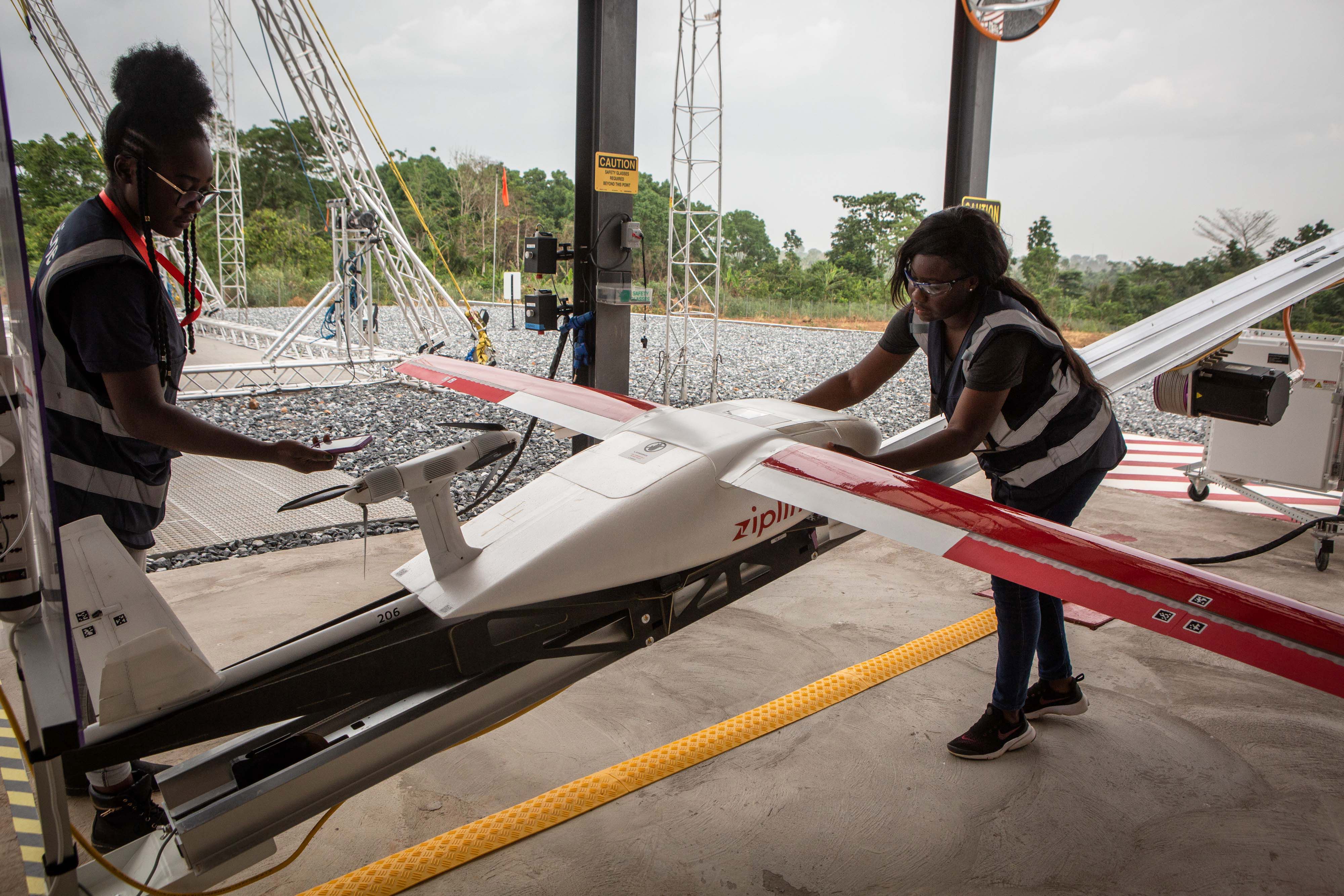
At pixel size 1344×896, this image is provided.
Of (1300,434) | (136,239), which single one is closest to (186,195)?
(136,239)

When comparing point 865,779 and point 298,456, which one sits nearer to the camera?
point 298,456

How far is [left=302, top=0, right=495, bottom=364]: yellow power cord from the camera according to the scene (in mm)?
8438

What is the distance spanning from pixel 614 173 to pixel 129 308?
388 centimetres

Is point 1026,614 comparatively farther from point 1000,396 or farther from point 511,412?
point 511,412

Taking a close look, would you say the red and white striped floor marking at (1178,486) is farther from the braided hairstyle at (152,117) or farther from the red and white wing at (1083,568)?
the braided hairstyle at (152,117)

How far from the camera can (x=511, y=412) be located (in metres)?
9.43

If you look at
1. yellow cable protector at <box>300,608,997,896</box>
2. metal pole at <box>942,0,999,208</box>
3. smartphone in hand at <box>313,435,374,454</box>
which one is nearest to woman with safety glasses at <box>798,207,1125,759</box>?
yellow cable protector at <box>300,608,997,896</box>

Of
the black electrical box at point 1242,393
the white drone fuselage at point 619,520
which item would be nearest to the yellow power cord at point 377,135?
the black electrical box at point 1242,393

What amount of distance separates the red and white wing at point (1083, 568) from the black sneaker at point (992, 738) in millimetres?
1248

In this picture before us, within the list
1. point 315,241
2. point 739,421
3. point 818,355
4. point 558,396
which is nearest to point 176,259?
point 315,241

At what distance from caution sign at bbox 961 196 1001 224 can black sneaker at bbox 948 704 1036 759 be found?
441cm

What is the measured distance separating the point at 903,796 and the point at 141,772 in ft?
7.28

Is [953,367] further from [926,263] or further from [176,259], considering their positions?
[176,259]

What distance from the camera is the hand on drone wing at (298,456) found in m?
1.74
